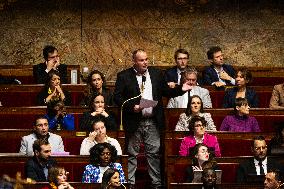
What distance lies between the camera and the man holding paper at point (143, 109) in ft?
20.5

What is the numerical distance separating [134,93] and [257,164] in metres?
0.89

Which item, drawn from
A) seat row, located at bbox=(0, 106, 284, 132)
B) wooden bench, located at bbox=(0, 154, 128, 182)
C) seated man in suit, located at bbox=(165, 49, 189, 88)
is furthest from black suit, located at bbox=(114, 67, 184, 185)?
seated man in suit, located at bbox=(165, 49, 189, 88)

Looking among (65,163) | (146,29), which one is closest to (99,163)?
(65,163)

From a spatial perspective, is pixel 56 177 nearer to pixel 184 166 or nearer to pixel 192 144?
pixel 184 166

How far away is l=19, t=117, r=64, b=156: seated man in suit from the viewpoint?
6.14 meters

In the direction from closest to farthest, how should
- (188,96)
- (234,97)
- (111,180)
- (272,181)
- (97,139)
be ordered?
(111,180)
(272,181)
(97,139)
(188,96)
(234,97)

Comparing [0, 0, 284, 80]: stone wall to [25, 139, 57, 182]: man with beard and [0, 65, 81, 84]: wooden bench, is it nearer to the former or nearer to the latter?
[0, 65, 81, 84]: wooden bench

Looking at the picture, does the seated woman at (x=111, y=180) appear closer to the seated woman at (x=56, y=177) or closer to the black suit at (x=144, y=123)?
the seated woman at (x=56, y=177)

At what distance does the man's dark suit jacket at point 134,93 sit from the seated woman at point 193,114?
0.17 m

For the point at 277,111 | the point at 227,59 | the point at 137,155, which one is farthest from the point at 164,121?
the point at 227,59

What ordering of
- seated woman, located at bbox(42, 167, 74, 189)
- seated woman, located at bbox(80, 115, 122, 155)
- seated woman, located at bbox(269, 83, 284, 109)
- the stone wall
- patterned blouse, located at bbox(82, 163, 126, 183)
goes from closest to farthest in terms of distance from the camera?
seated woman, located at bbox(42, 167, 74, 189), patterned blouse, located at bbox(82, 163, 126, 183), seated woman, located at bbox(80, 115, 122, 155), seated woman, located at bbox(269, 83, 284, 109), the stone wall

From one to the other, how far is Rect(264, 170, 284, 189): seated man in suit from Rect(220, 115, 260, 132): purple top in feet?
3.08

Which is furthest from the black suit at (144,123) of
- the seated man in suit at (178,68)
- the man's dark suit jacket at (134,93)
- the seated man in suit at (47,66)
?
the seated man in suit at (47,66)

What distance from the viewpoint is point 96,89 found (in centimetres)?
667
